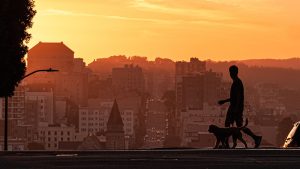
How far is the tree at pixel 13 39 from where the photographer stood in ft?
164
